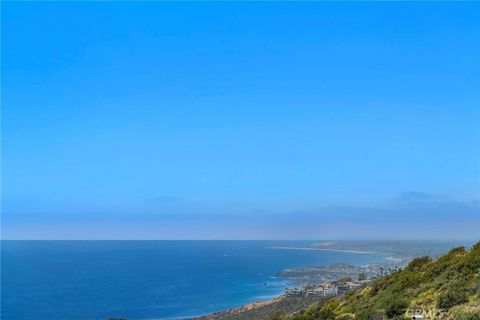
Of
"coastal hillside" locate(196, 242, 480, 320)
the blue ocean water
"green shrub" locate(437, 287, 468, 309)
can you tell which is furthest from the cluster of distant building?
"green shrub" locate(437, 287, 468, 309)

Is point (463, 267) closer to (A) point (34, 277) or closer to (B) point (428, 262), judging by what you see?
(B) point (428, 262)

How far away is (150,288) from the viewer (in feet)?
506

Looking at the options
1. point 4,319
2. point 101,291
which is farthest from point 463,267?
point 101,291

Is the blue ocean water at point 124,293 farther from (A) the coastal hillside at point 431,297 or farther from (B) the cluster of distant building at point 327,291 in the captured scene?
(A) the coastal hillside at point 431,297

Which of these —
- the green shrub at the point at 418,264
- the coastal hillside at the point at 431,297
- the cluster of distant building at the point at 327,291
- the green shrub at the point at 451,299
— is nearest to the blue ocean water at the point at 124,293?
the cluster of distant building at the point at 327,291

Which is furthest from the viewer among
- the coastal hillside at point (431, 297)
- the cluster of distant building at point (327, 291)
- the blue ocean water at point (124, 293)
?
the blue ocean water at point (124, 293)

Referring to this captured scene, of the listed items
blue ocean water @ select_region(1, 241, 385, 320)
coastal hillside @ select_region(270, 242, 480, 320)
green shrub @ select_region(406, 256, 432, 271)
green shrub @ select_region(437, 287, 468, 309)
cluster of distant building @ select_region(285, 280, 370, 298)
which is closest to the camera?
coastal hillside @ select_region(270, 242, 480, 320)

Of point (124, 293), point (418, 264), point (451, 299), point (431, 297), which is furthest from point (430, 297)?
point (124, 293)

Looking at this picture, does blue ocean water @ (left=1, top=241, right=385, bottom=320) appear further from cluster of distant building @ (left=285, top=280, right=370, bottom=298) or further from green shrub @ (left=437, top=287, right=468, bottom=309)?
green shrub @ (left=437, top=287, right=468, bottom=309)

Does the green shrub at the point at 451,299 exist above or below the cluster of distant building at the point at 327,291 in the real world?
above

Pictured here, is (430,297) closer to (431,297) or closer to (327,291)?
(431,297)

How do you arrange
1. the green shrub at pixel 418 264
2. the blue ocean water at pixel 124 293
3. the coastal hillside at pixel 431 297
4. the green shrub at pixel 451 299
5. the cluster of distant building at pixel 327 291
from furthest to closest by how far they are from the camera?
the blue ocean water at pixel 124 293
the cluster of distant building at pixel 327 291
the green shrub at pixel 418 264
the green shrub at pixel 451 299
the coastal hillside at pixel 431 297

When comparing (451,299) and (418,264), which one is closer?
(451,299)

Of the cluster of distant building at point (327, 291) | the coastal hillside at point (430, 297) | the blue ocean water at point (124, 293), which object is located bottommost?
the blue ocean water at point (124, 293)
